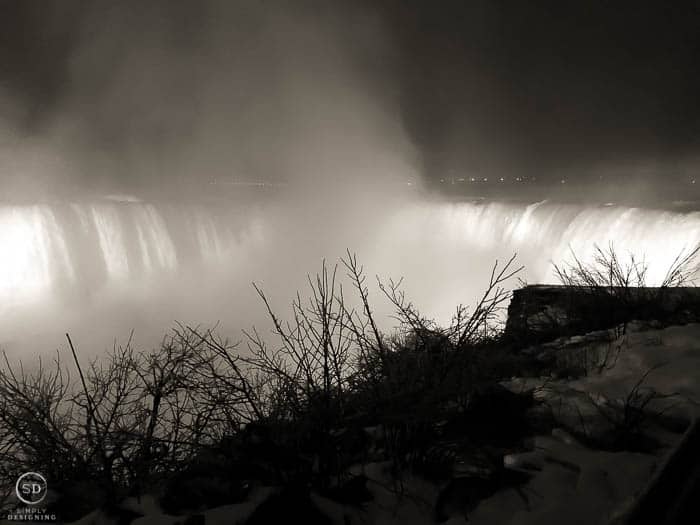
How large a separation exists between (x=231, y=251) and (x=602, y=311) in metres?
24.7

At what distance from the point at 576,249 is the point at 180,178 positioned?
34691mm

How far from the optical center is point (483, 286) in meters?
22.8

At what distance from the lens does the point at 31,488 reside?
2.78 meters

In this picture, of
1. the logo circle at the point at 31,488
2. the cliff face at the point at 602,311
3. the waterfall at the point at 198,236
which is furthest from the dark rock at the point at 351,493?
the waterfall at the point at 198,236

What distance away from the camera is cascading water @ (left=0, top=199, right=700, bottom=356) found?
706 inches

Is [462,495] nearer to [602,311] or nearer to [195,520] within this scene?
[195,520]

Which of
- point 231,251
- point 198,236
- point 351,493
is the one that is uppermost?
point 198,236

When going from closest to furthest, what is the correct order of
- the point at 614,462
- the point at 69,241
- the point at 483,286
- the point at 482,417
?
1. the point at 614,462
2. the point at 482,417
3. the point at 69,241
4. the point at 483,286

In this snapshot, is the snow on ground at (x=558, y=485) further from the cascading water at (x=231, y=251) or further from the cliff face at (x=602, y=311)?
the cascading water at (x=231, y=251)

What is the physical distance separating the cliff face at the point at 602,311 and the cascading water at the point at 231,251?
8636mm

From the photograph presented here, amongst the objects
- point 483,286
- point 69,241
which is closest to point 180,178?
point 69,241

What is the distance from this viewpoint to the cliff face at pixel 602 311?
4.88m

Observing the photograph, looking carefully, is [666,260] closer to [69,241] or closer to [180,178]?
[69,241]

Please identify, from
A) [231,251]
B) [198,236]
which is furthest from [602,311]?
[231,251]
